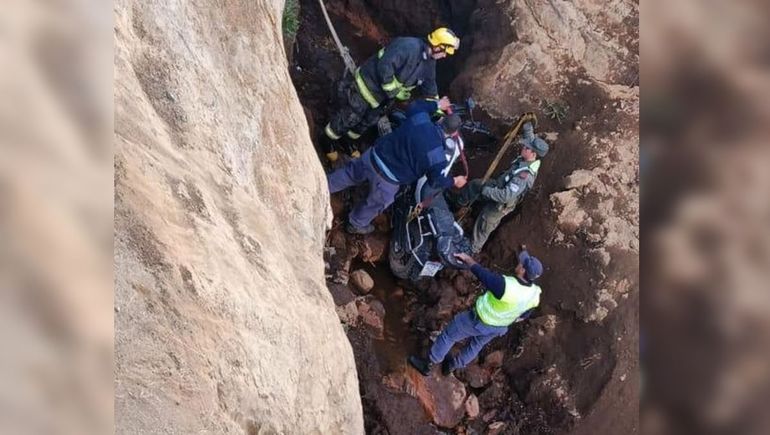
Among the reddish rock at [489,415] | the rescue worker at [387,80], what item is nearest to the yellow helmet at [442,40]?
the rescue worker at [387,80]

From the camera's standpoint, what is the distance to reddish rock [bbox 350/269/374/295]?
6.53 meters

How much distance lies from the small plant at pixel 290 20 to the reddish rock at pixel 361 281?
9.38 ft

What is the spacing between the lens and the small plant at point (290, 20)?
21.2ft

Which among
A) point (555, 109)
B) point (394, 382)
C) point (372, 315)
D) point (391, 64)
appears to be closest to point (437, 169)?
point (391, 64)

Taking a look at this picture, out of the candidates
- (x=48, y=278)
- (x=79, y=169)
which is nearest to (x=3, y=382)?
(x=48, y=278)

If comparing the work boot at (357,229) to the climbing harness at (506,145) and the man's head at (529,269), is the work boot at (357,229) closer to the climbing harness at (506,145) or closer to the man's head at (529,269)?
the climbing harness at (506,145)

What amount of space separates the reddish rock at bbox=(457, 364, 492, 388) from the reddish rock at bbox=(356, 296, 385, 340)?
42.5 inches

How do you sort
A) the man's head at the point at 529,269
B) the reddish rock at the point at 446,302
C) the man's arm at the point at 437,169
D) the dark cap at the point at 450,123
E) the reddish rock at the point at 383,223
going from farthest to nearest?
1. the reddish rock at the point at 383,223
2. the reddish rock at the point at 446,302
3. the dark cap at the point at 450,123
4. the man's arm at the point at 437,169
5. the man's head at the point at 529,269

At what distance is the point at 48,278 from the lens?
0.86 metres

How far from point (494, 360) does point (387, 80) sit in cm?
351

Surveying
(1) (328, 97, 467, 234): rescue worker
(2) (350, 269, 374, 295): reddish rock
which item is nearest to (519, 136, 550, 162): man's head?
(1) (328, 97, 467, 234): rescue worker

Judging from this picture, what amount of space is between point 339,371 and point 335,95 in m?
4.28

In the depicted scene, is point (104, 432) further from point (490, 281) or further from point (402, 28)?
point (402, 28)

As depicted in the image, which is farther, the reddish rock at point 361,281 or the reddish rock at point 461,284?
the reddish rock at point 461,284
